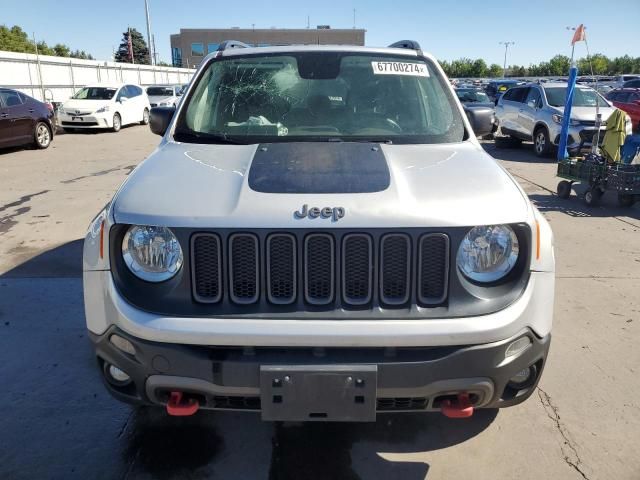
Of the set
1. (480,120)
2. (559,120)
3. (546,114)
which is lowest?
(559,120)

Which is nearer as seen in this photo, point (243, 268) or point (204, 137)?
point (243, 268)

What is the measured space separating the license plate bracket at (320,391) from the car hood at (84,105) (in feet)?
62.6

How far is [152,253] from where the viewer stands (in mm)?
2236

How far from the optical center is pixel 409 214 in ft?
7.06

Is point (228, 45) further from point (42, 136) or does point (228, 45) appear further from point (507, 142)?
point (507, 142)

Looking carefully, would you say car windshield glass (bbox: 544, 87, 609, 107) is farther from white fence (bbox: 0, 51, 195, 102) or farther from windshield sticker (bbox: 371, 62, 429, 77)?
white fence (bbox: 0, 51, 195, 102)

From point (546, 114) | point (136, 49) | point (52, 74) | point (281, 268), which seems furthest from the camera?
point (136, 49)

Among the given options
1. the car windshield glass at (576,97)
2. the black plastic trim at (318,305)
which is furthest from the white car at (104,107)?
the black plastic trim at (318,305)

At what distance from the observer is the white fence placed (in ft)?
67.6

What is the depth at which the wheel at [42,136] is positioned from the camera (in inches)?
568

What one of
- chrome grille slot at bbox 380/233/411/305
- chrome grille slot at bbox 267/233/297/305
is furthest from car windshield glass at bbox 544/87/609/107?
chrome grille slot at bbox 267/233/297/305

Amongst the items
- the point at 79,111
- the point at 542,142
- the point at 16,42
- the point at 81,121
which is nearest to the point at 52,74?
the point at 79,111

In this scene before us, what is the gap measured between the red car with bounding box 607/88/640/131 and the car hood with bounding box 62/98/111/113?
691 inches

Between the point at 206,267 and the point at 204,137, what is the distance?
1.26 m
